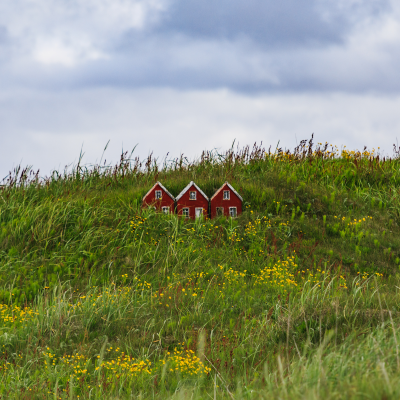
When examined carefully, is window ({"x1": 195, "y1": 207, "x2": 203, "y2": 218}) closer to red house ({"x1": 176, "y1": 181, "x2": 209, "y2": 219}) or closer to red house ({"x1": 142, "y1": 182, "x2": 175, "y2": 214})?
red house ({"x1": 176, "y1": 181, "x2": 209, "y2": 219})

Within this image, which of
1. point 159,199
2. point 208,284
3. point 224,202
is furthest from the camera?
point 224,202

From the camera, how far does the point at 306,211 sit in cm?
928

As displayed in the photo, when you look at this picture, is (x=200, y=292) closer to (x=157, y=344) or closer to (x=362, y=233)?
(x=157, y=344)

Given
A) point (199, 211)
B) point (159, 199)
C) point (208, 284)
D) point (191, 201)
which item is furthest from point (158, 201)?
point (208, 284)

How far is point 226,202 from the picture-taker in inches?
349

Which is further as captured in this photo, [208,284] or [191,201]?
[191,201]

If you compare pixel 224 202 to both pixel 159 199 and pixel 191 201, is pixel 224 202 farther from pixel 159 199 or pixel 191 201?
pixel 159 199

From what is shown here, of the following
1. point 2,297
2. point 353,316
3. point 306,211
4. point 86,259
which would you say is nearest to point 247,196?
point 306,211

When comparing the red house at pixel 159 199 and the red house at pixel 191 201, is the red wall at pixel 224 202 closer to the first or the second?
the red house at pixel 191 201

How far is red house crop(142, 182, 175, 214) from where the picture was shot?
8.74 metres

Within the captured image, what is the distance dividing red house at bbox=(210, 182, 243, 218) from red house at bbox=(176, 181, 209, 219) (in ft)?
0.79

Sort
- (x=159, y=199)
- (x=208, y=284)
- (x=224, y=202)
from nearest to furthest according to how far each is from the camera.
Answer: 1. (x=208, y=284)
2. (x=159, y=199)
3. (x=224, y=202)

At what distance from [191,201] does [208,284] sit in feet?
8.44

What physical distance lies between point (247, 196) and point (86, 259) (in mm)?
3772
